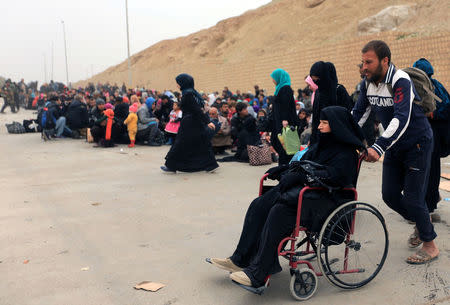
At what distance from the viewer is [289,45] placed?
42875 mm

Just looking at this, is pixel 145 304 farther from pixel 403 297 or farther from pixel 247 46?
pixel 247 46

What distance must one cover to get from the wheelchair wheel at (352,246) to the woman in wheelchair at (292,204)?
11 cm

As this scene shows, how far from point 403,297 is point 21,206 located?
4.92m

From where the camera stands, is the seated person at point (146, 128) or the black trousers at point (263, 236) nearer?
the black trousers at point (263, 236)

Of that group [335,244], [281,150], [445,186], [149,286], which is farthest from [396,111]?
[445,186]

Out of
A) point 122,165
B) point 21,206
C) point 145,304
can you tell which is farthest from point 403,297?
point 122,165

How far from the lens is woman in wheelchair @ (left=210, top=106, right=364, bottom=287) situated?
123 inches

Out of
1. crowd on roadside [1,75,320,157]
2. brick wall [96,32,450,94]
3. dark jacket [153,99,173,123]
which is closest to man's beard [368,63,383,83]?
crowd on roadside [1,75,320,157]

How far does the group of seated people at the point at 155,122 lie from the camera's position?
9.61 meters

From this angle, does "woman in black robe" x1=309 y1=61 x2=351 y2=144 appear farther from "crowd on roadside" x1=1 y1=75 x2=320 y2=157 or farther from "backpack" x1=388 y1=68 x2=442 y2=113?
"crowd on roadside" x1=1 y1=75 x2=320 y2=157

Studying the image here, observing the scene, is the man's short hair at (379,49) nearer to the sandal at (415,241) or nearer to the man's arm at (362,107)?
the man's arm at (362,107)

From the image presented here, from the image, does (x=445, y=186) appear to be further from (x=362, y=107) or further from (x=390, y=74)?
(x=390, y=74)

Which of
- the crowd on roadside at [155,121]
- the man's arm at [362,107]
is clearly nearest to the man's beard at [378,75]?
the man's arm at [362,107]

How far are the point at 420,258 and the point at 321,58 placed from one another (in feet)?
62.9
